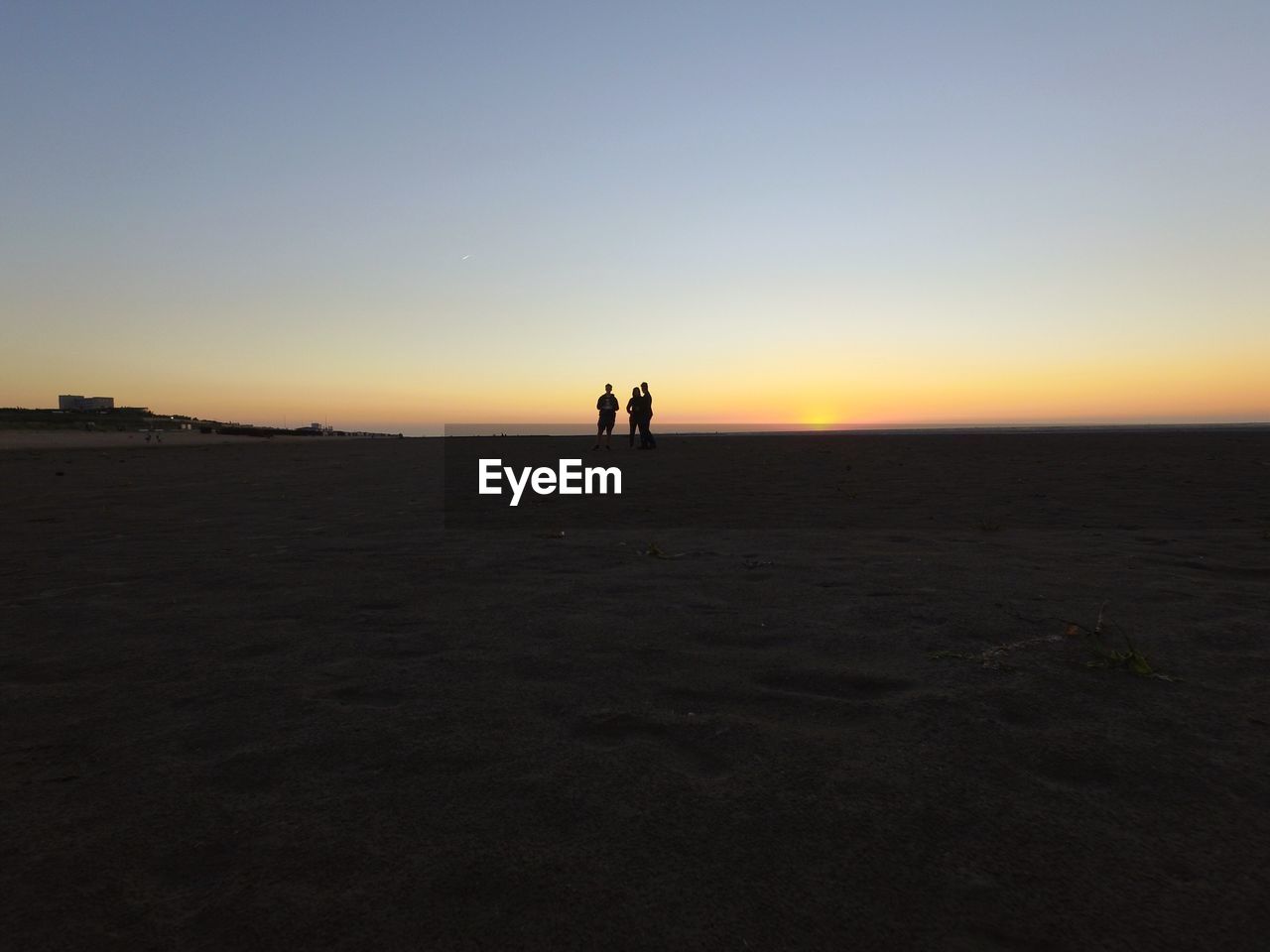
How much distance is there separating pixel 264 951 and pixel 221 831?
64cm

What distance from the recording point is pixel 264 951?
1.73 meters

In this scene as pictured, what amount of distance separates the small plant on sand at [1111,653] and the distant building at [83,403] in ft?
404

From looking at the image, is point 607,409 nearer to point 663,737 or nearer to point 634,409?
point 634,409

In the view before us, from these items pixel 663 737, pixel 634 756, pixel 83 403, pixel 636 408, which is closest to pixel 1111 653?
pixel 663 737

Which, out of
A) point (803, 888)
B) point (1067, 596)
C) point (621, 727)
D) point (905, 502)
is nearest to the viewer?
point (803, 888)

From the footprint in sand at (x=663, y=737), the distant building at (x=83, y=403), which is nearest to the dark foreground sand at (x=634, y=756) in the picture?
the footprint in sand at (x=663, y=737)

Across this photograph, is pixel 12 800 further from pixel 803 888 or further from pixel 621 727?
Result: pixel 803 888

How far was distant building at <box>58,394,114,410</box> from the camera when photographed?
10356 cm

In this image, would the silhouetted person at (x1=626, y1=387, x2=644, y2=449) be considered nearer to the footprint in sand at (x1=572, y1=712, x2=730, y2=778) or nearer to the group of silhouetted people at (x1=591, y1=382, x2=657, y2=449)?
the group of silhouetted people at (x1=591, y1=382, x2=657, y2=449)

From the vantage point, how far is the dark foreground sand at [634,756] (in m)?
1.87

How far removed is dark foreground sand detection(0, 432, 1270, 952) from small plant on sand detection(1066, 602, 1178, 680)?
9 centimetres

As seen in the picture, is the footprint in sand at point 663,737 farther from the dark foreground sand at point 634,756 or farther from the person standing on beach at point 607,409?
the person standing on beach at point 607,409

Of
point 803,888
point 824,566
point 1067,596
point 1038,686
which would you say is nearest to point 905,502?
point 824,566

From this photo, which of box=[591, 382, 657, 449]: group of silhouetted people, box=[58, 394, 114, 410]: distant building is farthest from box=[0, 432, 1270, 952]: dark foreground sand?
box=[58, 394, 114, 410]: distant building
